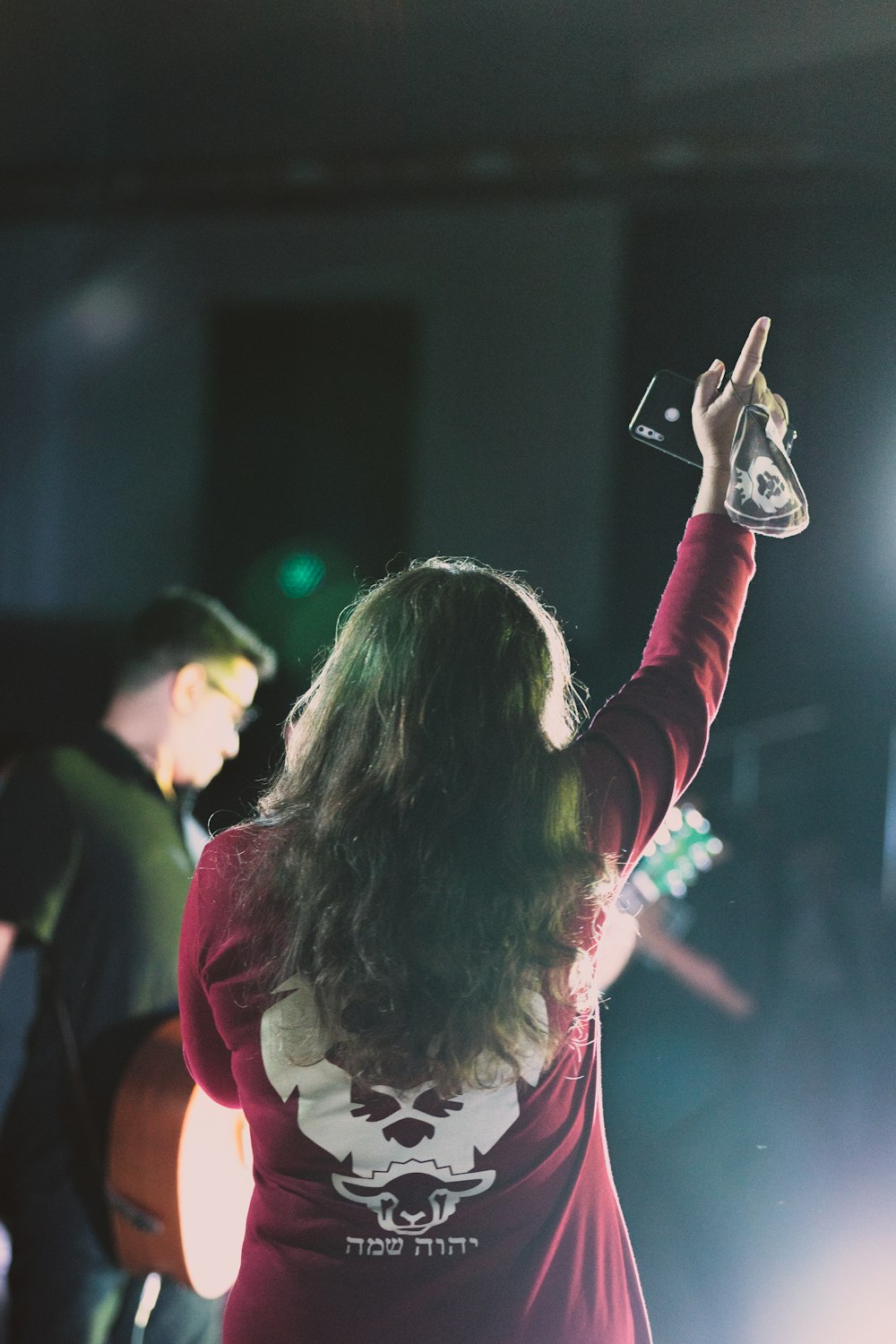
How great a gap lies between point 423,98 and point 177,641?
61.6 inches

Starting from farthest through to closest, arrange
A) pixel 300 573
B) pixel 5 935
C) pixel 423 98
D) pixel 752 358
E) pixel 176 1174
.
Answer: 1. pixel 300 573
2. pixel 423 98
3. pixel 5 935
4. pixel 176 1174
5. pixel 752 358

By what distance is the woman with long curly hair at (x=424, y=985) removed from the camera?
0.78 m

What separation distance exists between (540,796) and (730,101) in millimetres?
2106

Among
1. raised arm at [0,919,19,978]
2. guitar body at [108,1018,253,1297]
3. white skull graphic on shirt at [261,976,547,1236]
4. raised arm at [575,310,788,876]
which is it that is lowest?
guitar body at [108,1018,253,1297]

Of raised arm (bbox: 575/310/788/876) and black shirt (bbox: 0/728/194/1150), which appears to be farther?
black shirt (bbox: 0/728/194/1150)

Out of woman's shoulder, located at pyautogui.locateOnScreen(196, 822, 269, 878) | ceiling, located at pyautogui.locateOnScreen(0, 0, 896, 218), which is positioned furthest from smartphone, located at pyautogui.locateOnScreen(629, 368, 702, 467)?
ceiling, located at pyautogui.locateOnScreen(0, 0, 896, 218)

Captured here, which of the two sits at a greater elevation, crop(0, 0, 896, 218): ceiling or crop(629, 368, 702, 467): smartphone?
crop(0, 0, 896, 218): ceiling

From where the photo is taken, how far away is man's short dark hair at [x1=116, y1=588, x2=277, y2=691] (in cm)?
180


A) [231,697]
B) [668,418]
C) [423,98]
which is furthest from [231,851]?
[423,98]

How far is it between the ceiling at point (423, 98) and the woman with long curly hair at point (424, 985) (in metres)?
1.33

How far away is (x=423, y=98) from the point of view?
256 centimetres

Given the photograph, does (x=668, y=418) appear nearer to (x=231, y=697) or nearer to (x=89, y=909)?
(x=231, y=697)

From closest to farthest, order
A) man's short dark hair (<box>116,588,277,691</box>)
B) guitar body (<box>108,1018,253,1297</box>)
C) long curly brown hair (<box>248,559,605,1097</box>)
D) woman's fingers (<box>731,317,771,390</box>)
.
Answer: long curly brown hair (<box>248,559,605,1097</box>), woman's fingers (<box>731,317,771,390</box>), guitar body (<box>108,1018,253,1297</box>), man's short dark hair (<box>116,588,277,691</box>)

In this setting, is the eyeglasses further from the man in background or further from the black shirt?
the black shirt
